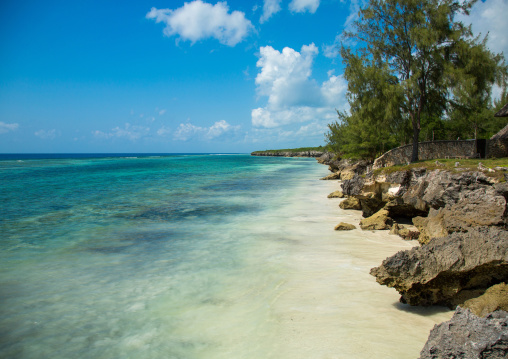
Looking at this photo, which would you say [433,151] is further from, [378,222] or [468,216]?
[468,216]

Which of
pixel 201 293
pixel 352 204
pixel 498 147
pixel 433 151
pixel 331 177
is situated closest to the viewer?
pixel 201 293

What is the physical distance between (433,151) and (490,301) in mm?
25746

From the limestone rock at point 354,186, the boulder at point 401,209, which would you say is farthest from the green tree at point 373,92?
the boulder at point 401,209

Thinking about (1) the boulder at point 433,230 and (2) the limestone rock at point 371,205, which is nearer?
(1) the boulder at point 433,230

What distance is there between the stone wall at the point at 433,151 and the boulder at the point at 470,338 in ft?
80.7

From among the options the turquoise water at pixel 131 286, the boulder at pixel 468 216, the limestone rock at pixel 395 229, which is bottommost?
the turquoise water at pixel 131 286

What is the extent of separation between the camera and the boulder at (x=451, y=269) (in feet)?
16.7

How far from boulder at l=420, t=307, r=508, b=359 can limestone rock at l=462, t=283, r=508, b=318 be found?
1410 mm

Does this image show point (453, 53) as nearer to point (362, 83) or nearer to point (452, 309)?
point (362, 83)

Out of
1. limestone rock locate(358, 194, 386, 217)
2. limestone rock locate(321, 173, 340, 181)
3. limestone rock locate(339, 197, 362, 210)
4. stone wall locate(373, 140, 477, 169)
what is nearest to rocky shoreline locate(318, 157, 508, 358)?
limestone rock locate(358, 194, 386, 217)

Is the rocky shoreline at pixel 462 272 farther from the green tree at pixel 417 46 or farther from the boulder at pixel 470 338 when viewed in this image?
the green tree at pixel 417 46

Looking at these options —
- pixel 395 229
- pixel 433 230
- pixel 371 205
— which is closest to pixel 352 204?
pixel 371 205

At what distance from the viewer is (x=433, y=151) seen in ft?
89.2

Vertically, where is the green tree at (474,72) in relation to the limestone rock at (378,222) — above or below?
above
